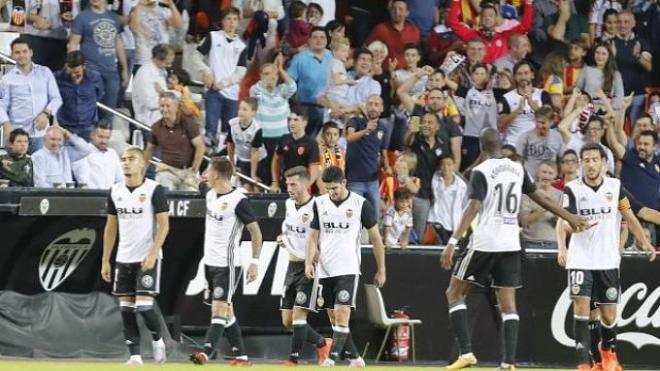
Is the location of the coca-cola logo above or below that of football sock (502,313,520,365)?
below

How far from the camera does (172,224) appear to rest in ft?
63.7

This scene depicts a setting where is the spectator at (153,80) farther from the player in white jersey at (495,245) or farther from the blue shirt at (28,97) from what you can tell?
the player in white jersey at (495,245)

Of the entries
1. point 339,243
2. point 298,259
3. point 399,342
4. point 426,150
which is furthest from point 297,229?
point 426,150

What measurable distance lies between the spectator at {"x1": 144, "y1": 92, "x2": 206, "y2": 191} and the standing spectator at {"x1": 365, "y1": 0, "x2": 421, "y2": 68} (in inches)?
176

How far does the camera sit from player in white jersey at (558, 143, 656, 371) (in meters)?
16.5

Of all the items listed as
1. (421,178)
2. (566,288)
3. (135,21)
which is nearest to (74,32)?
(135,21)

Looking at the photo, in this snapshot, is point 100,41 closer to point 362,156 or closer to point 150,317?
point 362,156

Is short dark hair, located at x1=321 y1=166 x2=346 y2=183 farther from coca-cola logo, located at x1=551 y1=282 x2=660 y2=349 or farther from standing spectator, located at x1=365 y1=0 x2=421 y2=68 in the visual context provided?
standing spectator, located at x1=365 y1=0 x2=421 y2=68

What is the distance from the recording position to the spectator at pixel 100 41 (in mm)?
21422

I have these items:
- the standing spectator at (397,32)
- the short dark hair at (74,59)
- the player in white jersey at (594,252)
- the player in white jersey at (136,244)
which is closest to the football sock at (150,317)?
the player in white jersey at (136,244)

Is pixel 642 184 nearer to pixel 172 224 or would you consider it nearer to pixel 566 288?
pixel 566 288

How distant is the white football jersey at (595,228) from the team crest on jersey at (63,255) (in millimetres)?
5682

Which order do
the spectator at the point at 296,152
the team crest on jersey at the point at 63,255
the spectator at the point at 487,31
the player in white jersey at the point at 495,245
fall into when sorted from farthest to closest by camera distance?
the spectator at the point at 487,31
the spectator at the point at 296,152
the team crest on jersey at the point at 63,255
the player in white jersey at the point at 495,245

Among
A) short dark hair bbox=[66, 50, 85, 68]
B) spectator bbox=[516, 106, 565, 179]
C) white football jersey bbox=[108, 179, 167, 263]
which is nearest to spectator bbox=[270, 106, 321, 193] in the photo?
short dark hair bbox=[66, 50, 85, 68]
